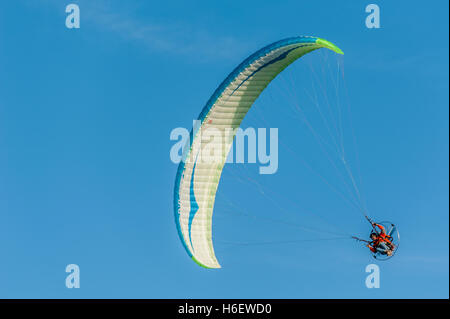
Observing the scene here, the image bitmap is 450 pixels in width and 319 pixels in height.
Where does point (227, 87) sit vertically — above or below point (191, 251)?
above

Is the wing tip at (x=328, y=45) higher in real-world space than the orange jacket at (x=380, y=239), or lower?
higher

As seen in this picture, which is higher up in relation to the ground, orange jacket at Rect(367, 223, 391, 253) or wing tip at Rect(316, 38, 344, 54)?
wing tip at Rect(316, 38, 344, 54)

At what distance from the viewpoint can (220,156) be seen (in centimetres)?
4097

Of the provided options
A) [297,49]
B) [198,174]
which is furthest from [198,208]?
[297,49]

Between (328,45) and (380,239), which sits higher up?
(328,45)
